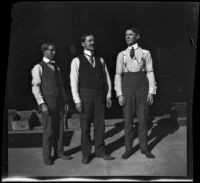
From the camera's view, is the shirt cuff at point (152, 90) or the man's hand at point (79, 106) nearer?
the man's hand at point (79, 106)

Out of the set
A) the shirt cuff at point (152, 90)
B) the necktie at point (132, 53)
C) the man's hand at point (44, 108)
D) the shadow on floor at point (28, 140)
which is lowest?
the shadow on floor at point (28, 140)

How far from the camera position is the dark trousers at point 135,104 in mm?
3775

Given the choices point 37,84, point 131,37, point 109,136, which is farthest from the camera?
point 109,136

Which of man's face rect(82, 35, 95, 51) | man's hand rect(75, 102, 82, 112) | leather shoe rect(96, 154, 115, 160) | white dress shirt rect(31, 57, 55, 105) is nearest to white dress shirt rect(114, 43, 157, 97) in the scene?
man's face rect(82, 35, 95, 51)

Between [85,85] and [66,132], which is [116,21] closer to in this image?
[85,85]

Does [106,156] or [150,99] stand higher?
[150,99]

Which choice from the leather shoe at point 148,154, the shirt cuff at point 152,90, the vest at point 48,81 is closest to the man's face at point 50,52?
the vest at point 48,81

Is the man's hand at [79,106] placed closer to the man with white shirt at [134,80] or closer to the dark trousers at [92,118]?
the dark trousers at [92,118]

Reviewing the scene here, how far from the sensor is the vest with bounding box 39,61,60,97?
3.63m

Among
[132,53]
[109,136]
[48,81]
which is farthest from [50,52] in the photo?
[109,136]

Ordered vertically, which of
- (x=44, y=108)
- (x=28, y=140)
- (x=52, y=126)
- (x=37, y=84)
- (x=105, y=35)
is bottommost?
(x=28, y=140)

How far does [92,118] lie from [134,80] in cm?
75

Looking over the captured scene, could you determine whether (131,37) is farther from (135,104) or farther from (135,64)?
(135,104)

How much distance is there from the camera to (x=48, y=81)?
3.64m
